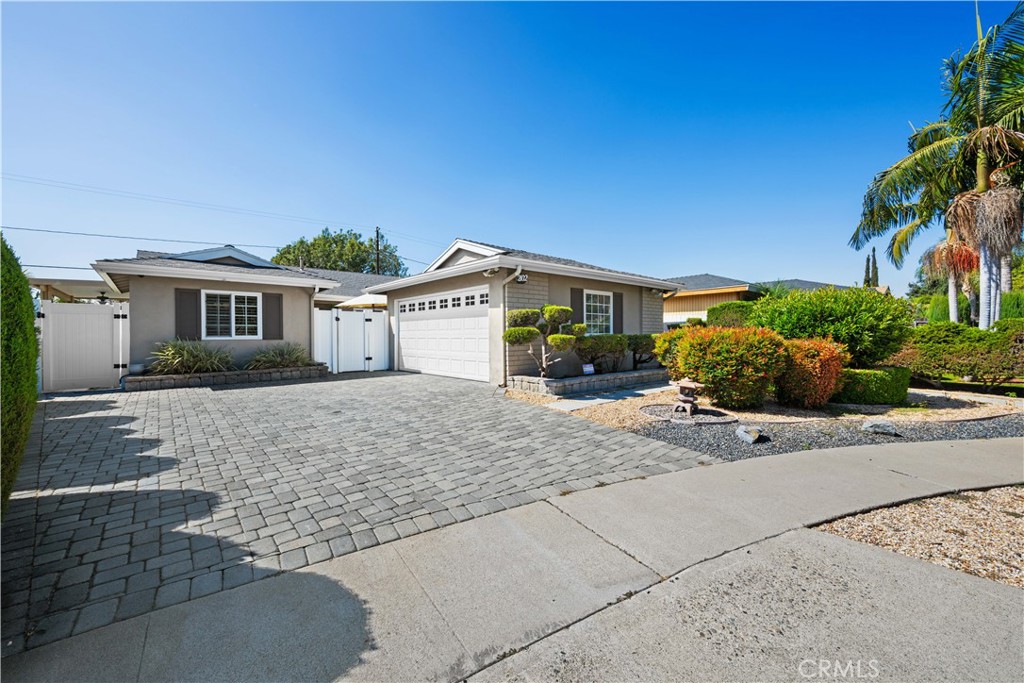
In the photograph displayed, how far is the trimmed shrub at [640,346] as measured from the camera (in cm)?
1138

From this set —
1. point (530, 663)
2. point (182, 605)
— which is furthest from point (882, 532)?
point (182, 605)

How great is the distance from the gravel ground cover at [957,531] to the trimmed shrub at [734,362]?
10.9 ft

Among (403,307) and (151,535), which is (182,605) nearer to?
(151,535)

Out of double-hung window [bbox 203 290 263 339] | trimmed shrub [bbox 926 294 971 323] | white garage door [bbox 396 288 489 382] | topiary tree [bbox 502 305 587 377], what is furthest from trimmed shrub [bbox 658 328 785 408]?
trimmed shrub [bbox 926 294 971 323]

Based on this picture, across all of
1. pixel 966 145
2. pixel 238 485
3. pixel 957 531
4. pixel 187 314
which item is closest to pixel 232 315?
pixel 187 314

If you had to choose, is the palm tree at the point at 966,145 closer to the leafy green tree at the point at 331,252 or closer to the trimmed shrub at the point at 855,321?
the trimmed shrub at the point at 855,321

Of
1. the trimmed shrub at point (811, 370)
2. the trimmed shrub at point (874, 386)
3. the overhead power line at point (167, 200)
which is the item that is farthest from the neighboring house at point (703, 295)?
the overhead power line at point (167, 200)

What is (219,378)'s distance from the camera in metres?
10.4

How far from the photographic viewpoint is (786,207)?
50.1ft

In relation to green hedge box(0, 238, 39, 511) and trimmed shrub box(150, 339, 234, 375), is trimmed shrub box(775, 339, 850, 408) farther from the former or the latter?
trimmed shrub box(150, 339, 234, 375)

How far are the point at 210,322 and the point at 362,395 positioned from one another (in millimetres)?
5641

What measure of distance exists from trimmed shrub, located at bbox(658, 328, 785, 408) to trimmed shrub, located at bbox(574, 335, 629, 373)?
2.96 metres

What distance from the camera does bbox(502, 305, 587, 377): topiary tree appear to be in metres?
9.29

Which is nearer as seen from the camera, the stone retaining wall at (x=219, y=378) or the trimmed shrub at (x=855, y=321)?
the trimmed shrub at (x=855, y=321)
